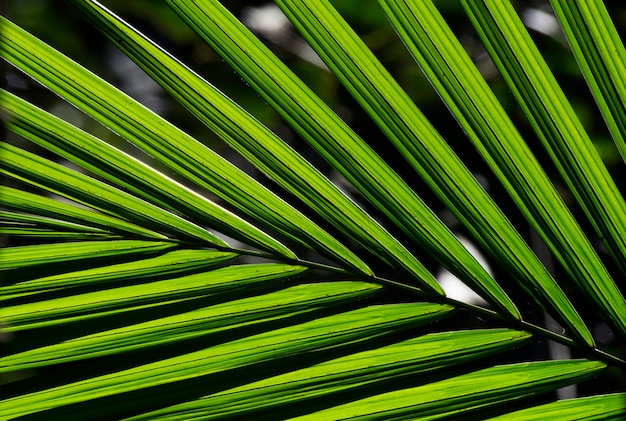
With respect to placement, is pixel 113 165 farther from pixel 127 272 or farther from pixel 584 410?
pixel 584 410

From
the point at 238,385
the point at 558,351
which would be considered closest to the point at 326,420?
the point at 238,385

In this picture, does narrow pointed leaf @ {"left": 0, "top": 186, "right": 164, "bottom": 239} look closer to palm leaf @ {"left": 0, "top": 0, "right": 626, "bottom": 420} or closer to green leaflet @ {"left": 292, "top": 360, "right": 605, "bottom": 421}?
palm leaf @ {"left": 0, "top": 0, "right": 626, "bottom": 420}

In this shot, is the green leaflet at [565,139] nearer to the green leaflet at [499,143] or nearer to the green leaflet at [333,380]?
the green leaflet at [499,143]

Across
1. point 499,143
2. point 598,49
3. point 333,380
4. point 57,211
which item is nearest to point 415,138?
point 499,143

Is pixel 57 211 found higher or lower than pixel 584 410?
higher

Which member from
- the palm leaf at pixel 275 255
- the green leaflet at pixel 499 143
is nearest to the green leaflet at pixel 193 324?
the palm leaf at pixel 275 255

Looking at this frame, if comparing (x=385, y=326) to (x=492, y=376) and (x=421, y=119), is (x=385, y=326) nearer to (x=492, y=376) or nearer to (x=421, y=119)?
(x=492, y=376)

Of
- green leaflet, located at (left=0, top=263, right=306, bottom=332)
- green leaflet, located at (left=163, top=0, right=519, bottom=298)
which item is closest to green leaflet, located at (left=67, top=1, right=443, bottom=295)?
green leaflet, located at (left=163, top=0, right=519, bottom=298)
